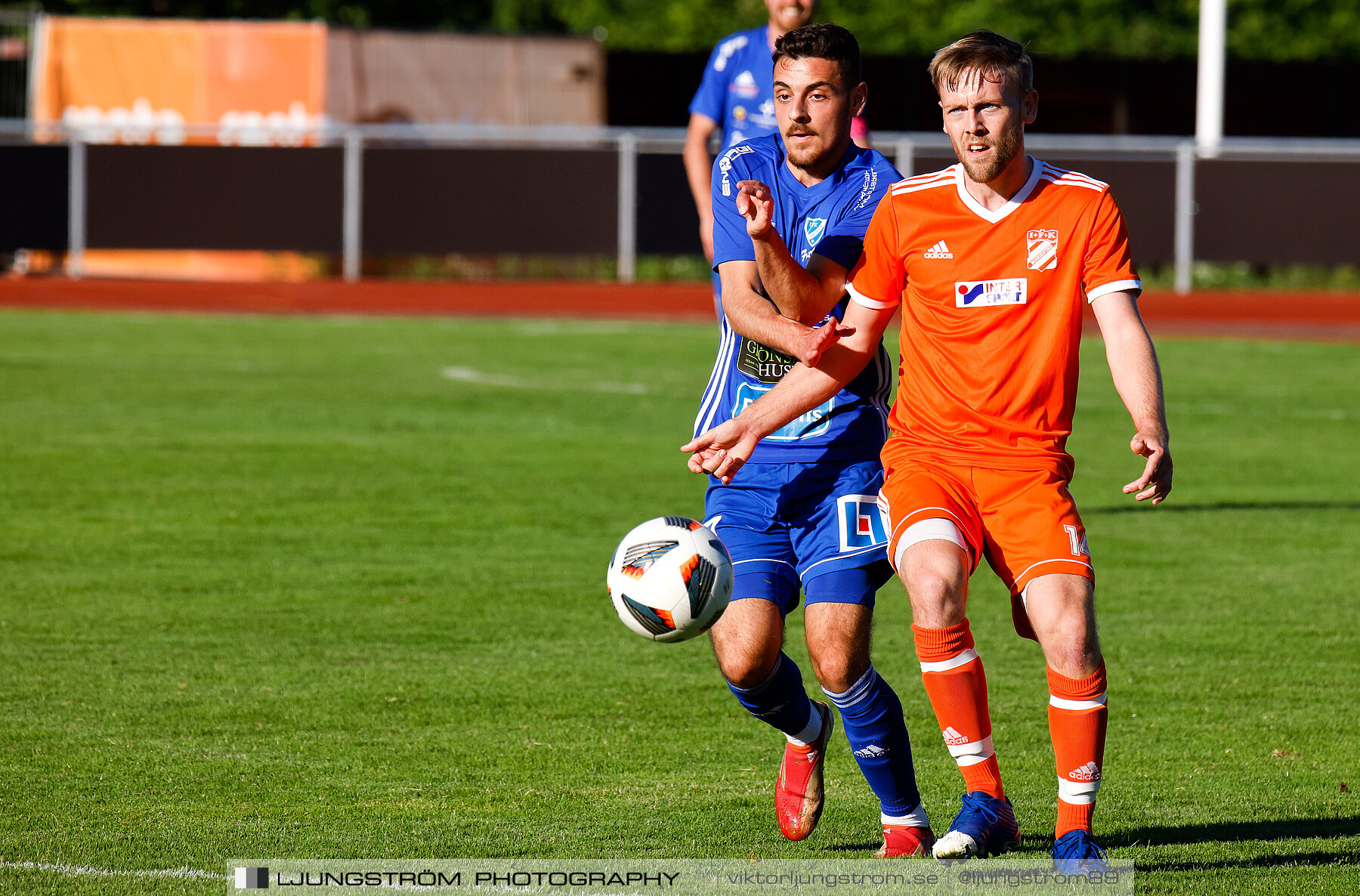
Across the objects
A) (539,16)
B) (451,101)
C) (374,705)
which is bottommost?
(374,705)

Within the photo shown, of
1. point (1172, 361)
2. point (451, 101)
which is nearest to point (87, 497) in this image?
point (1172, 361)

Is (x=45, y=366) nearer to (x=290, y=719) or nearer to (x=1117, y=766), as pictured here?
(x=290, y=719)

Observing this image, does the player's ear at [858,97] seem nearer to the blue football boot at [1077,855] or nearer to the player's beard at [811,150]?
the player's beard at [811,150]

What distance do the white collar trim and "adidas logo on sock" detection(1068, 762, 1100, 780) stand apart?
134cm

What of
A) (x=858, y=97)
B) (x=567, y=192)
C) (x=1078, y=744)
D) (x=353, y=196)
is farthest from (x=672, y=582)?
(x=353, y=196)

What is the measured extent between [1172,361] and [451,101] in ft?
50.5

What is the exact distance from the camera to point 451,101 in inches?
1179

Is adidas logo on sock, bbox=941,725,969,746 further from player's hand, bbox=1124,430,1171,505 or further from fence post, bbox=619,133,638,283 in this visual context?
fence post, bbox=619,133,638,283

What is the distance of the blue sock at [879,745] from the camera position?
4.69 metres

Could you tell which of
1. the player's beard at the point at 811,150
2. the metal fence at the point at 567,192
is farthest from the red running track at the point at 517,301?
the player's beard at the point at 811,150

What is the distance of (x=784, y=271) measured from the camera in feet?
15.5

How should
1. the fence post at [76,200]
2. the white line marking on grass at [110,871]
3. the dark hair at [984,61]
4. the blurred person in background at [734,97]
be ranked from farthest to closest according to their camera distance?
the fence post at [76,200] < the blurred person in background at [734,97] < the dark hair at [984,61] < the white line marking on grass at [110,871]

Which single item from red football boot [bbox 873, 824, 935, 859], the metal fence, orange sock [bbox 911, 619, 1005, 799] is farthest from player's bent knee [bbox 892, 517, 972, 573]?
the metal fence

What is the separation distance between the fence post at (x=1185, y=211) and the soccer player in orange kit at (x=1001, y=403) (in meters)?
22.9
